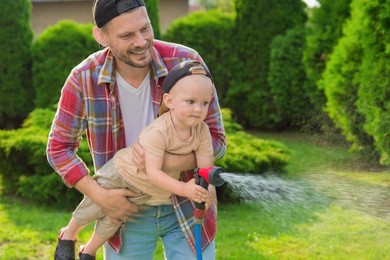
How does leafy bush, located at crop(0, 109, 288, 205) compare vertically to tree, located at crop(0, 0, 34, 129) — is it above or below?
below

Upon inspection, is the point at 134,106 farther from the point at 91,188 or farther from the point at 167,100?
the point at 91,188

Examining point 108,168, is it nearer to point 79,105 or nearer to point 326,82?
point 79,105

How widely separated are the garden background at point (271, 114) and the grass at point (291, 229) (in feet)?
0.05

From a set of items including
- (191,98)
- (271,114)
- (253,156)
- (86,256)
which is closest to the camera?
(191,98)

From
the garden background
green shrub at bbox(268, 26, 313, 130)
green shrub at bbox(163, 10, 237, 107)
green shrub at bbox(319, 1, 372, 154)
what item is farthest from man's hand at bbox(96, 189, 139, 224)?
green shrub at bbox(163, 10, 237, 107)

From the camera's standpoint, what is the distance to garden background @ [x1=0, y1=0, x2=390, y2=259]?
5.17 meters

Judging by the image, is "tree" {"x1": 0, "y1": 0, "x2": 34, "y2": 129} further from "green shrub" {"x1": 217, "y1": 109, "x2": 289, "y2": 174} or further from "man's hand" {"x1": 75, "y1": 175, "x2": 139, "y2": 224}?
"man's hand" {"x1": 75, "y1": 175, "x2": 139, "y2": 224}

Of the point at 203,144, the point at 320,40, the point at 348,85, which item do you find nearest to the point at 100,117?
the point at 203,144

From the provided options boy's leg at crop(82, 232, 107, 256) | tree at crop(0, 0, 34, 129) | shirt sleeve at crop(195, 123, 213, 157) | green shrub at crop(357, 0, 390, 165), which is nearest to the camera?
shirt sleeve at crop(195, 123, 213, 157)

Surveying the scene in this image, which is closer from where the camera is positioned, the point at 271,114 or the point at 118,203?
the point at 118,203

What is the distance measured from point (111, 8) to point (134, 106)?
1.44ft

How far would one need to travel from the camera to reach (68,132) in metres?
2.85

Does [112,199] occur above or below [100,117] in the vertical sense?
below

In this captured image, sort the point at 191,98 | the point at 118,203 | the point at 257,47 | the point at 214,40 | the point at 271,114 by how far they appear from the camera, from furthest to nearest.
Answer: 1. the point at 214,40
2. the point at 257,47
3. the point at 271,114
4. the point at 118,203
5. the point at 191,98
